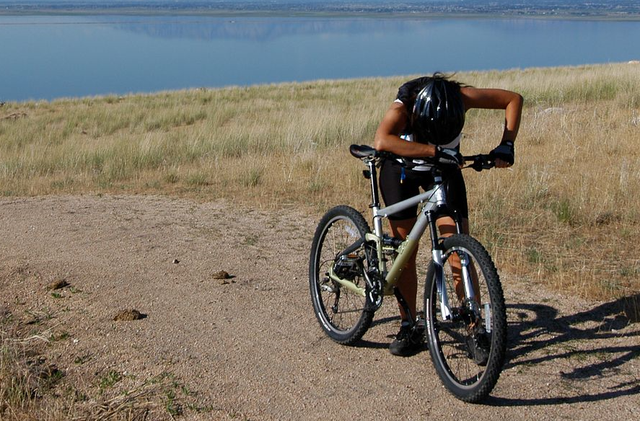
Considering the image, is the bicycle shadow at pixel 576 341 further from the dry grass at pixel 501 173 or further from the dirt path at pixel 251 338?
the dry grass at pixel 501 173

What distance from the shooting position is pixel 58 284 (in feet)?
17.1

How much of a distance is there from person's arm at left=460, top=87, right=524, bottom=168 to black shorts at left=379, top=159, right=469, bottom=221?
1.00 feet

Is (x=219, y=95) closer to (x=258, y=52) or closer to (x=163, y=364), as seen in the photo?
(x=163, y=364)

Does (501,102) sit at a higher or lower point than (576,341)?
higher

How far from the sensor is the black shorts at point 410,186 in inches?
152

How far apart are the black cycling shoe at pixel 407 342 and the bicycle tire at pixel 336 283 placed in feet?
0.59

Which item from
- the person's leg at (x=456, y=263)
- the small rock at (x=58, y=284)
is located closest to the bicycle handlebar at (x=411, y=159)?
the person's leg at (x=456, y=263)

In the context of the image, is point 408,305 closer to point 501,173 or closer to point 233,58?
point 501,173

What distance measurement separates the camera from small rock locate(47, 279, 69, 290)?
205 inches

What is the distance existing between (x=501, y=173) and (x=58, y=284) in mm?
4823

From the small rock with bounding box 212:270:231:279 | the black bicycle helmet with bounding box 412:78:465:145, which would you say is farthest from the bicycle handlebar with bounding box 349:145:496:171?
the small rock with bounding box 212:270:231:279

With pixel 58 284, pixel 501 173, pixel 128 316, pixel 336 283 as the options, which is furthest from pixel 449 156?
pixel 501 173

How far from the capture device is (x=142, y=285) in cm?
526

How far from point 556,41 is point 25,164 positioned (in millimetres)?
77485
